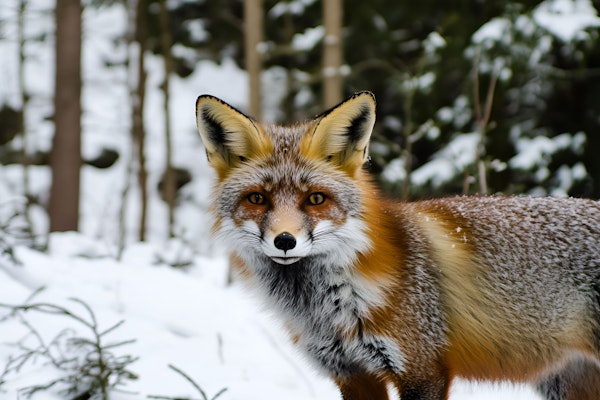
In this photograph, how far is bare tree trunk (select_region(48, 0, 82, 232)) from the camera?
1104 centimetres

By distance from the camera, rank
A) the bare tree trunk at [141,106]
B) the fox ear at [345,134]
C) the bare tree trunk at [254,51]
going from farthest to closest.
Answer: the bare tree trunk at [141,106]
the bare tree trunk at [254,51]
the fox ear at [345,134]

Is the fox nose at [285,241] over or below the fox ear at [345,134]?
below

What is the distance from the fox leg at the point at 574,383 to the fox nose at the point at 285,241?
1.84m

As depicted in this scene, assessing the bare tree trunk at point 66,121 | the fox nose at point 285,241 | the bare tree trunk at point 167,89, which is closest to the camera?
the fox nose at point 285,241

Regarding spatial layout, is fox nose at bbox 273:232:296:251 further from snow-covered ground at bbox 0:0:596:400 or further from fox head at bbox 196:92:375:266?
snow-covered ground at bbox 0:0:596:400

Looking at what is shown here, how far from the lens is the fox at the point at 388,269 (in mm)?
3211

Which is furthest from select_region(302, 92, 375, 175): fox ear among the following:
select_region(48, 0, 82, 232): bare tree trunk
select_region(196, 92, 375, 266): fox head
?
select_region(48, 0, 82, 232): bare tree trunk

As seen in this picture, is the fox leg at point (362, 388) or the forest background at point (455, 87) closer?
the fox leg at point (362, 388)

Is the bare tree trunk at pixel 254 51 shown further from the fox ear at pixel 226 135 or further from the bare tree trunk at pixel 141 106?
the fox ear at pixel 226 135

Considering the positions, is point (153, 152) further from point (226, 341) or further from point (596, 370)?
point (596, 370)

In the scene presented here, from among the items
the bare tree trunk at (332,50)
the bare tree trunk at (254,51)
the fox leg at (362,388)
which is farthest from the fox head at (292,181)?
the bare tree trunk at (332,50)

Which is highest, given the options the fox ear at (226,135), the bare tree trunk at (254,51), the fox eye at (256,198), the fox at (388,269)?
the bare tree trunk at (254,51)

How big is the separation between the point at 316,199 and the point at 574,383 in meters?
1.94

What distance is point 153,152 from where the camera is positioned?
23469 millimetres
